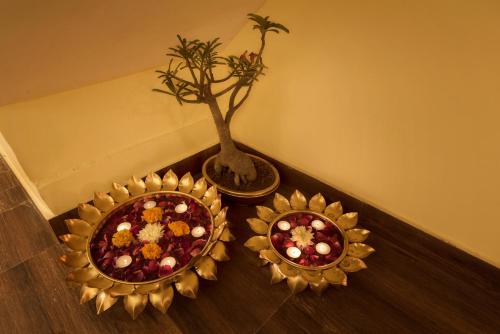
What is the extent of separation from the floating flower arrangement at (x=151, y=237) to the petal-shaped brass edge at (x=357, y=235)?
0.41m

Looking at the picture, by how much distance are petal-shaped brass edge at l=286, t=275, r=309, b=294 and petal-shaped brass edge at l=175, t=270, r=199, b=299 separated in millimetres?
237

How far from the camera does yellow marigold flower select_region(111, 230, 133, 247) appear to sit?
30.9 inches

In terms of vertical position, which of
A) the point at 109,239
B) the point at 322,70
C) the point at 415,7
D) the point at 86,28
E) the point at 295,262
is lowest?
the point at 295,262

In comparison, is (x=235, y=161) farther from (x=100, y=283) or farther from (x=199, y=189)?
(x=100, y=283)

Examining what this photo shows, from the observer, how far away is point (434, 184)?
78 centimetres

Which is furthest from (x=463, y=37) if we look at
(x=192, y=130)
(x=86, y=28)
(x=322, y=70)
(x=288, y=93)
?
(x=192, y=130)

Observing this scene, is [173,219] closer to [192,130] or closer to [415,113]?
[192,130]

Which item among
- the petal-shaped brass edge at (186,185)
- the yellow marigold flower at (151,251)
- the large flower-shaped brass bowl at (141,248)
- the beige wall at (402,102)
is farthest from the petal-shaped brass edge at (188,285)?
the beige wall at (402,102)

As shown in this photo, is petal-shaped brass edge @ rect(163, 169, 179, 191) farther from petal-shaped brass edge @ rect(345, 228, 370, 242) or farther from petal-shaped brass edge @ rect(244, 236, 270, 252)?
petal-shaped brass edge @ rect(345, 228, 370, 242)

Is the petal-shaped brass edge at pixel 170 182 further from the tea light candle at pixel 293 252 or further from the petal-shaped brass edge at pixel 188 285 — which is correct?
the tea light candle at pixel 293 252

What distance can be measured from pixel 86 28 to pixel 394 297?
993mm

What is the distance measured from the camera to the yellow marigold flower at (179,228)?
0.82m

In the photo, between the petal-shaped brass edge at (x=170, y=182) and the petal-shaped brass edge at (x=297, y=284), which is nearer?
the petal-shaped brass edge at (x=297, y=284)

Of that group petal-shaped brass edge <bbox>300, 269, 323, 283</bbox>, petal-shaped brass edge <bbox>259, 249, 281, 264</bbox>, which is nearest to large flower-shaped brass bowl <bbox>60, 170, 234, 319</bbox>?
petal-shaped brass edge <bbox>259, 249, 281, 264</bbox>
